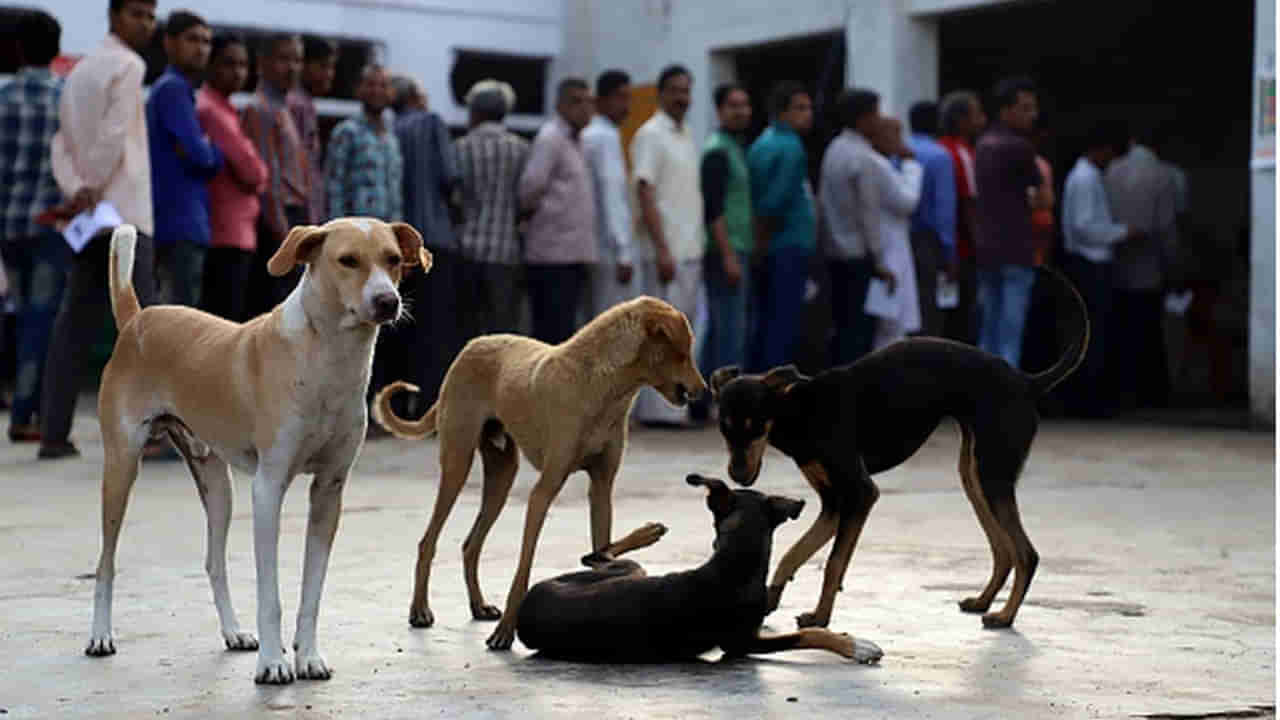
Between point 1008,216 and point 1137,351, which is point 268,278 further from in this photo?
point 1137,351

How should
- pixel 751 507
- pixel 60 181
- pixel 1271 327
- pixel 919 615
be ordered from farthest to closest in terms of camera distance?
pixel 1271 327 < pixel 60 181 < pixel 919 615 < pixel 751 507

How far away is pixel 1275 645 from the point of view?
5152mm

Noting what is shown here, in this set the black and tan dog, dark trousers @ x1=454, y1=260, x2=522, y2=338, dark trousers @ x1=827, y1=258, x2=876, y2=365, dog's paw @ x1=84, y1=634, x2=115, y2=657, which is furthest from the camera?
dark trousers @ x1=827, y1=258, x2=876, y2=365

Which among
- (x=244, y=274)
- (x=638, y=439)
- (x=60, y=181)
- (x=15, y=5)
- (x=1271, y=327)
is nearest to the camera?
(x=60, y=181)

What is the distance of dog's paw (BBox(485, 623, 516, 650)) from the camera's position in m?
5.13

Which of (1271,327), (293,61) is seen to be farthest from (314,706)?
(1271,327)

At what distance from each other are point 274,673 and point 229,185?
5624mm

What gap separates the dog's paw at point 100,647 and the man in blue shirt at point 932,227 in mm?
8063

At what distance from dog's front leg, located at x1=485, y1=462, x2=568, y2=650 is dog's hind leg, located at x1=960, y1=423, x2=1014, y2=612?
46.5 inches

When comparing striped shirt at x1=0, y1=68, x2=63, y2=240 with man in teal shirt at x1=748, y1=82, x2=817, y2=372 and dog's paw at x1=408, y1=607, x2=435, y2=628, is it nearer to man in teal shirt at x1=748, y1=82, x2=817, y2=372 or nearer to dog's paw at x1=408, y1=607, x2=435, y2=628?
man in teal shirt at x1=748, y1=82, x2=817, y2=372

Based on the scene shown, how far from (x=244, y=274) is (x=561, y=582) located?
5.35 meters

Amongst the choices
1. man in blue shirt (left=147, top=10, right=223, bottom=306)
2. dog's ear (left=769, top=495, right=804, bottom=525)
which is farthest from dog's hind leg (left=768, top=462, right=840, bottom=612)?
man in blue shirt (left=147, top=10, right=223, bottom=306)

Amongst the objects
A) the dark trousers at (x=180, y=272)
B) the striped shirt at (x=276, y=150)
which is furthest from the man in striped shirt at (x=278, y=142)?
the dark trousers at (x=180, y=272)

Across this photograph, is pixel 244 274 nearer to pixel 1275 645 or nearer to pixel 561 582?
pixel 561 582
